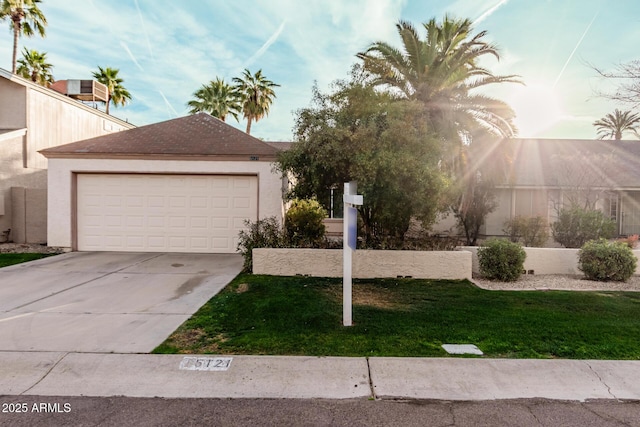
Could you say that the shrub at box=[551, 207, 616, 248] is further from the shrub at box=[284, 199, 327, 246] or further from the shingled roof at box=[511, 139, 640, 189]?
the shrub at box=[284, 199, 327, 246]

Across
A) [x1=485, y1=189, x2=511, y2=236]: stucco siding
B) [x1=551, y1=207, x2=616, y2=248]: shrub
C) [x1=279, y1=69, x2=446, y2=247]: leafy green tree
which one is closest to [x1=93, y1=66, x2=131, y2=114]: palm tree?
[x1=279, y1=69, x2=446, y2=247]: leafy green tree

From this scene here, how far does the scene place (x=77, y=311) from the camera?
5926mm

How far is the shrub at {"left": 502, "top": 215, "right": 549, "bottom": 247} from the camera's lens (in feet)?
41.4

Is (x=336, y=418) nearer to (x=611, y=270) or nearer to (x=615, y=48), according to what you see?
(x=611, y=270)

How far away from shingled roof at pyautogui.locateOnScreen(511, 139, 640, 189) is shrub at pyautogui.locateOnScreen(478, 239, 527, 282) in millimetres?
5539

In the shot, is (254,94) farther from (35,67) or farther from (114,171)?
(114,171)

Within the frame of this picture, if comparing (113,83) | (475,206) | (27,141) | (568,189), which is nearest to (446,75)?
(475,206)

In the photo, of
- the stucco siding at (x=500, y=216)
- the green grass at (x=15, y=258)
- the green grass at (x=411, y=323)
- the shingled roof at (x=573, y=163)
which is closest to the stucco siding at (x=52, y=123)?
the green grass at (x=15, y=258)

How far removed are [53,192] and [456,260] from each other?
1210cm

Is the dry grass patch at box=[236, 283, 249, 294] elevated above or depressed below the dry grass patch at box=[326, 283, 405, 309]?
above

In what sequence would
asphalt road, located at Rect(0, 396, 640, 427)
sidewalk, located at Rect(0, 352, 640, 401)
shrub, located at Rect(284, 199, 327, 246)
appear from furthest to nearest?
shrub, located at Rect(284, 199, 327, 246) → sidewalk, located at Rect(0, 352, 640, 401) → asphalt road, located at Rect(0, 396, 640, 427)

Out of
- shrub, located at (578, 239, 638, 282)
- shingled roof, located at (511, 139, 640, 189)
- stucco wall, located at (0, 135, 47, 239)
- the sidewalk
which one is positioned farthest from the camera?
shingled roof, located at (511, 139, 640, 189)

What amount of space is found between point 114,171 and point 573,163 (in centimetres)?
1755

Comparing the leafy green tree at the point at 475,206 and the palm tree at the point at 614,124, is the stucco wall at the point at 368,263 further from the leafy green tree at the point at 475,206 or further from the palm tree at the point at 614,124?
the palm tree at the point at 614,124
